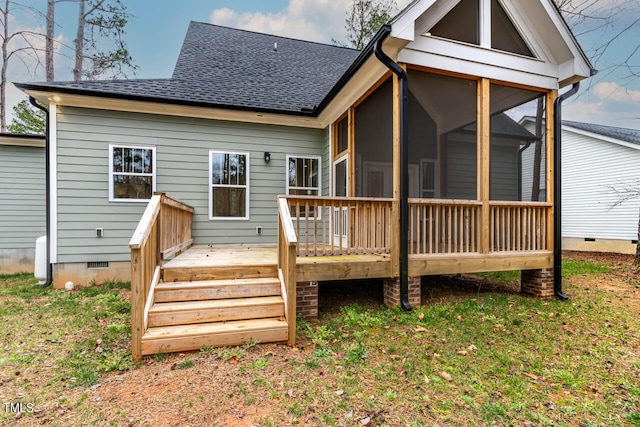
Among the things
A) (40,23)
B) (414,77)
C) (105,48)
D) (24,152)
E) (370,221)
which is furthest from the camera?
(105,48)

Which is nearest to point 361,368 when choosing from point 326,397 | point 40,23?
point 326,397

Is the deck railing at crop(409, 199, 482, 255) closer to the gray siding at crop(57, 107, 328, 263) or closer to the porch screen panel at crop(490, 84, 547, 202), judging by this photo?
the porch screen panel at crop(490, 84, 547, 202)

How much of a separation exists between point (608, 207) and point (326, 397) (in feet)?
45.3

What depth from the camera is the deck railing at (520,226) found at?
15.7 feet

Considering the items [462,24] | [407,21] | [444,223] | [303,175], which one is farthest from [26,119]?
[444,223]

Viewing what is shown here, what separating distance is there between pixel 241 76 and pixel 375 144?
411 centimetres

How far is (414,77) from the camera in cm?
461

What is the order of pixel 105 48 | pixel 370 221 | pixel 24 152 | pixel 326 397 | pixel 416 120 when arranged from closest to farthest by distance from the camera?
pixel 326 397 < pixel 370 221 < pixel 416 120 < pixel 24 152 < pixel 105 48

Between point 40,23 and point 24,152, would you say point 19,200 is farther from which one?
point 40,23

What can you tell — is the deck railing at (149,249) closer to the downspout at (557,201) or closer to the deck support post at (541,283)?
the deck support post at (541,283)

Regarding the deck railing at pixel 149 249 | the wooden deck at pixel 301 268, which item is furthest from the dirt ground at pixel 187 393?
the wooden deck at pixel 301 268

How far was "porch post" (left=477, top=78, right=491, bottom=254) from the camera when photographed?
4.62 meters

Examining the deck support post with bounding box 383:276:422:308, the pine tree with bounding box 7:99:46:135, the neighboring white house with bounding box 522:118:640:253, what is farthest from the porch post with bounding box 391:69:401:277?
the pine tree with bounding box 7:99:46:135

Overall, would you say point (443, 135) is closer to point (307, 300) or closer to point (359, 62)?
point (359, 62)
